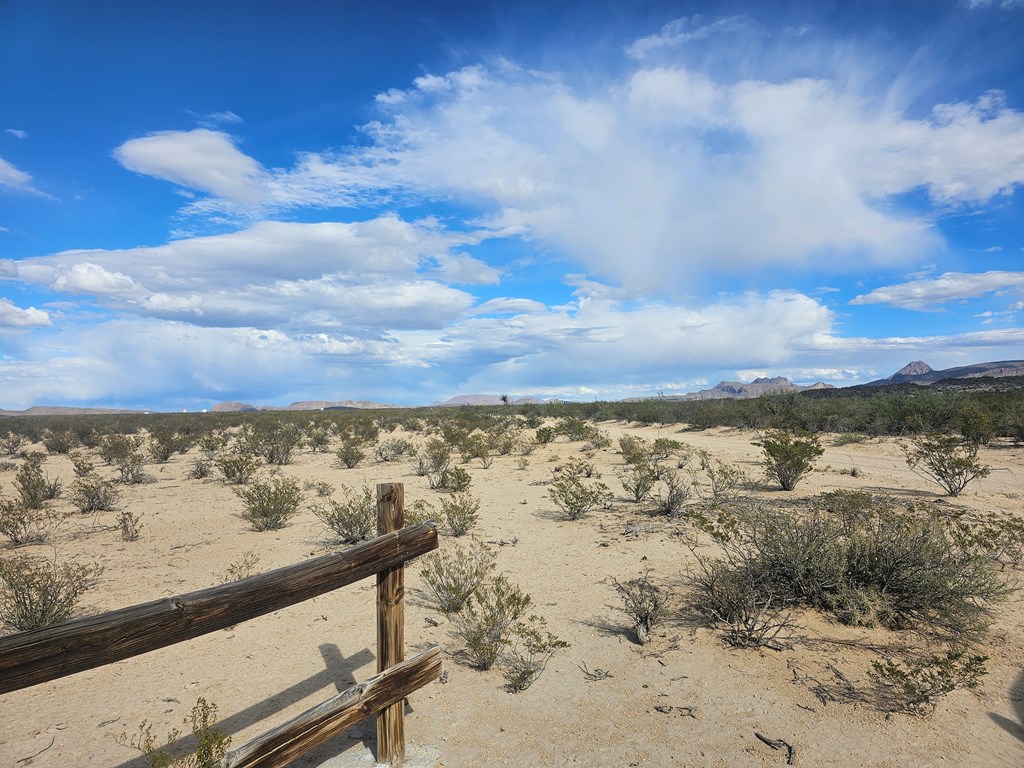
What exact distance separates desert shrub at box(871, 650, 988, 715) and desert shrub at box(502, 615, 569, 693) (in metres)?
2.88

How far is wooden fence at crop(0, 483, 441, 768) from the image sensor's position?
2.32 metres

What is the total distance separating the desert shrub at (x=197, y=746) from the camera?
307 cm

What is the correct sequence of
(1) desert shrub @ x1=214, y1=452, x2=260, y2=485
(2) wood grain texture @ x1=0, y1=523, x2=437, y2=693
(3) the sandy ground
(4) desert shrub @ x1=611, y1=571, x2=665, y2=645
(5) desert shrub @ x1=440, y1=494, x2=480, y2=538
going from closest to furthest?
(2) wood grain texture @ x1=0, y1=523, x2=437, y2=693 → (3) the sandy ground → (4) desert shrub @ x1=611, y1=571, x2=665, y2=645 → (5) desert shrub @ x1=440, y1=494, x2=480, y2=538 → (1) desert shrub @ x1=214, y1=452, x2=260, y2=485

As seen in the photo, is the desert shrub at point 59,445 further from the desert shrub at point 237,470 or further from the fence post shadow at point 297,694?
the fence post shadow at point 297,694

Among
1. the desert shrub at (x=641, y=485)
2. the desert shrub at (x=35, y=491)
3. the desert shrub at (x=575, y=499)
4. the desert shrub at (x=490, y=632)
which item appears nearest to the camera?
the desert shrub at (x=490, y=632)

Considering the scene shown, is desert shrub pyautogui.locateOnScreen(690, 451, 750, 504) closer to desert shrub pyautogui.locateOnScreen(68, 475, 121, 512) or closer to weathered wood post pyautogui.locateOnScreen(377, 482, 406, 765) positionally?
weathered wood post pyautogui.locateOnScreen(377, 482, 406, 765)

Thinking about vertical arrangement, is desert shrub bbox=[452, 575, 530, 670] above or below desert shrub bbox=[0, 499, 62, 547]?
below

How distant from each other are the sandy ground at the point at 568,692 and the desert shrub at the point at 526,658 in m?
0.10

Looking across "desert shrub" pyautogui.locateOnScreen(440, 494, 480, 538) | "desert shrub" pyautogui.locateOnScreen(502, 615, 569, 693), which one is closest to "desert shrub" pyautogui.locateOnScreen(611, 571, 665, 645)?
"desert shrub" pyautogui.locateOnScreen(502, 615, 569, 693)

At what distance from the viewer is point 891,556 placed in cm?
630

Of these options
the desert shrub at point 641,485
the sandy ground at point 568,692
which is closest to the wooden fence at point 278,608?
the sandy ground at point 568,692

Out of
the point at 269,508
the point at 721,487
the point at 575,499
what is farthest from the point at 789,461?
the point at 269,508

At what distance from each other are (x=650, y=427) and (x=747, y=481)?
2370 cm

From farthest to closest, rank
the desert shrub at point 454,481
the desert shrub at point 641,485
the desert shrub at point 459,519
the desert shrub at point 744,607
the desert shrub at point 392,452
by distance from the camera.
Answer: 1. the desert shrub at point 392,452
2. the desert shrub at point 454,481
3. the desert shrub at point 641,485
4. the desert shrub at point 459,519
5. the desert shrub at point 744,607
